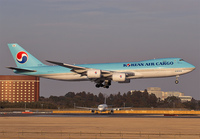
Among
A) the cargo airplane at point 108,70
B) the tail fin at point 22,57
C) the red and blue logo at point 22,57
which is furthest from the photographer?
the red and blue logo at point 22,57

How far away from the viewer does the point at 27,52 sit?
100188mm

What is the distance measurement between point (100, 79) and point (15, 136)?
3635 cm

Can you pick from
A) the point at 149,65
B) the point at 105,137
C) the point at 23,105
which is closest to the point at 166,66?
the point at 149,65

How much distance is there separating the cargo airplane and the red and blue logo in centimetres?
115

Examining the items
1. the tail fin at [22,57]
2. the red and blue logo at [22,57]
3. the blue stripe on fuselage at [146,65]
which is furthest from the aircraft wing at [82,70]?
the red and blue logo at [22,57]

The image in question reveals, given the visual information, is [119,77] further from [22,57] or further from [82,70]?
[22,57]

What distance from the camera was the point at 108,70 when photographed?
3378 inches

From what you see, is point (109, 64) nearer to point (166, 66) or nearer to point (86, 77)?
point (86, 77)

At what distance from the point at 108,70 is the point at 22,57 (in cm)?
2439

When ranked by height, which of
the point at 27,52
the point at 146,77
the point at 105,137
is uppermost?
the point at 27,52

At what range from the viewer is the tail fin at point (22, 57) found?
96.2 meters

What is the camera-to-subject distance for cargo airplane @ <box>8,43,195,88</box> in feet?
266

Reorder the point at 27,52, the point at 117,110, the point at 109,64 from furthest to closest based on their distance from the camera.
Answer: the point at 117,110 < the point at 27,52 < the point at 109,64

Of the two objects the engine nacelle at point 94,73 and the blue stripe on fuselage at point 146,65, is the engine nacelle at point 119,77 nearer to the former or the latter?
the blue stripe on fuselage at point 146,65
